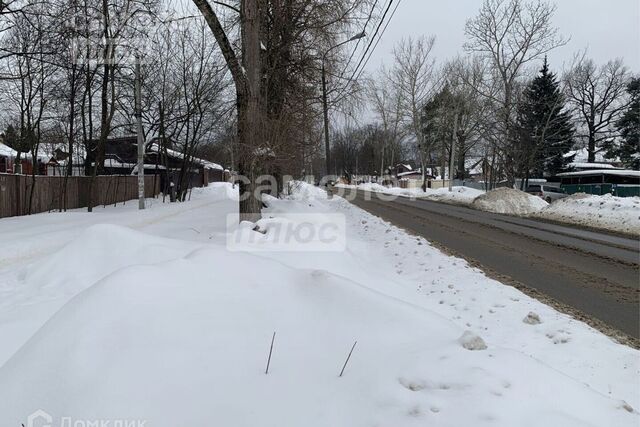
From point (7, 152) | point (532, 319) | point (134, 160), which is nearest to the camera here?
point (532, 319)

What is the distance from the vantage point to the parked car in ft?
95.5

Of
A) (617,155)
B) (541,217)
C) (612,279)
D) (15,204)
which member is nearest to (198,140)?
(15,204)

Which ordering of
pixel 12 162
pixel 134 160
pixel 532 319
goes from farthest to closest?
pixel 12 162 → pixel 134 160 → pixel 532 319

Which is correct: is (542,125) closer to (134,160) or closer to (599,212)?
(599,212)

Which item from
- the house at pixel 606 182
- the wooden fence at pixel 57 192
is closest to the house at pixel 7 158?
the wooden fence at pixel 57 192

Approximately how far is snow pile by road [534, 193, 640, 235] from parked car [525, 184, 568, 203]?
34.6 feet

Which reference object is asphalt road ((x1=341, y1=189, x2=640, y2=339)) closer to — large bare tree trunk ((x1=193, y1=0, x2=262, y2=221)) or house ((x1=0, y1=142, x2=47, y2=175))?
large bare tree trunk ((x1=193, y1=0, x2=262, y2=221))

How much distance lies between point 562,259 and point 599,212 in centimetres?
887

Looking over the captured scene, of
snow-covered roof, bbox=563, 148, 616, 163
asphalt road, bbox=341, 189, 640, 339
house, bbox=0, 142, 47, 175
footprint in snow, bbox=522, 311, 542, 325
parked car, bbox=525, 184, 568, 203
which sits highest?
snow-covered roof, bbox=563, 148, 616, 163

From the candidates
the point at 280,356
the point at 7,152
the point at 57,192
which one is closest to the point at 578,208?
the point at 280,356

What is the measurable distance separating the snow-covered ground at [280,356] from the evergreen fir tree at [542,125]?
30834 millimetres

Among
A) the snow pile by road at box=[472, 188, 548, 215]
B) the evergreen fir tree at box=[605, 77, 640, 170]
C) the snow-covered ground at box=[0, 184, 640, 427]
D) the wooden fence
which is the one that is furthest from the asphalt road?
the evergreen fir tree at box=[605, 77, 640, 170]

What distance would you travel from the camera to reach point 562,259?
907 cm

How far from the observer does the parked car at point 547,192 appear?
29097 mm
